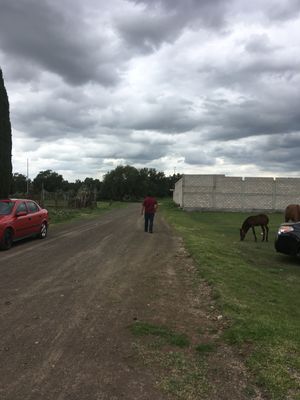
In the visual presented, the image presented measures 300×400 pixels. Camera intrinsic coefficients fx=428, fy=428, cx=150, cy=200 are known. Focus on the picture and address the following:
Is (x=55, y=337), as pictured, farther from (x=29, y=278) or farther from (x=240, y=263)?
(x=240, y=263)

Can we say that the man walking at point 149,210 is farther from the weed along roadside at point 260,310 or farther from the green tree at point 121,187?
the green tree at point 121,187

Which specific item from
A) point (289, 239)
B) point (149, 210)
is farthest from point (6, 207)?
point (289, 239)

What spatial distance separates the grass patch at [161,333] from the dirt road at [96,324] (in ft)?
0.35

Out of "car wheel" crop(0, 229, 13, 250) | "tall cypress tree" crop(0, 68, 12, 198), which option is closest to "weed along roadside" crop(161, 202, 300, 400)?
"car wheel" crop(0, 229, 13, 250)

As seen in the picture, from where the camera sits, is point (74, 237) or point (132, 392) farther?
point (74, 237)

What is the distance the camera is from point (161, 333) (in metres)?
5.37

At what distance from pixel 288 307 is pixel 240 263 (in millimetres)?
4127

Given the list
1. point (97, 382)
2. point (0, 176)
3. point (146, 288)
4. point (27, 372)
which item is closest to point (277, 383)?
point (97, 382)

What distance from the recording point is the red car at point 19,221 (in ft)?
42.4

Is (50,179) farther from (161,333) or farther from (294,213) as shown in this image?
(161,333)

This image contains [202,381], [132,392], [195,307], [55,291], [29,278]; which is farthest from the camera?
[29,278]

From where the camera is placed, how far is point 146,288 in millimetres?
7844

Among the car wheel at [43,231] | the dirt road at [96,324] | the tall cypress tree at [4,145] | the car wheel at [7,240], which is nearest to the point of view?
the dirt road at [96,324]

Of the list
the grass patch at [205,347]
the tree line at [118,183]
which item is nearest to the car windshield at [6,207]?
the grass patch at [205,347]
